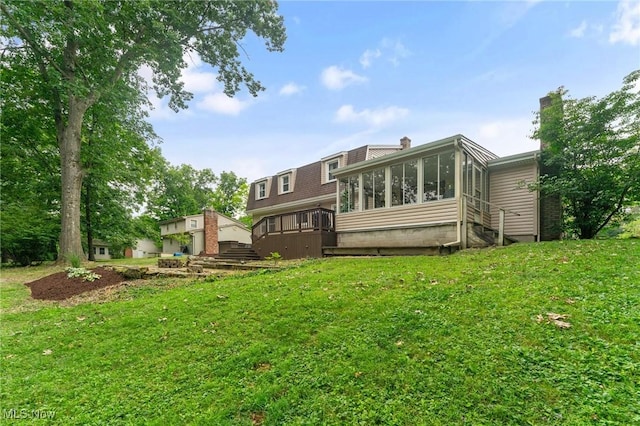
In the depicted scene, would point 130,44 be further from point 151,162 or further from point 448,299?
point 448,299

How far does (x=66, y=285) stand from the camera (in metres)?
6.88

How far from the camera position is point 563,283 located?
3.89m

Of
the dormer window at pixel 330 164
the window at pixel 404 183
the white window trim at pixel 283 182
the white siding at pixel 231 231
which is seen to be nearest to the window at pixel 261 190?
the white window trim at pixel 283 182

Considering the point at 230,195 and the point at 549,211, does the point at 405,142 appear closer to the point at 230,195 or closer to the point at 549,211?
the point at 549,211

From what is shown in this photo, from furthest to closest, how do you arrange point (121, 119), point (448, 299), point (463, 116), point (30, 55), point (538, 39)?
point (121, 119) → point (463, 116) → point (30, 55) → point (538, 39) → point (448, 299)

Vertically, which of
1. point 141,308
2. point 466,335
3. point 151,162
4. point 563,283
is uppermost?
point 151,162

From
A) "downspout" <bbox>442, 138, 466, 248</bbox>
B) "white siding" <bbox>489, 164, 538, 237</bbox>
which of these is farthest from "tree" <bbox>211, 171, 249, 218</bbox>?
"downspout" <bbox>442, 138, 466, 248</bbox>

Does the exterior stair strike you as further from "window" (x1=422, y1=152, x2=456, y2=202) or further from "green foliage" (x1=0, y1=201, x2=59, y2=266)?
"green foliage" (x1=0, y1=201, x2=59, y2=266)

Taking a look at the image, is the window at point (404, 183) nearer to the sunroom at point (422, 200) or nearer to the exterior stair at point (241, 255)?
the sunroom at point (422, 200)

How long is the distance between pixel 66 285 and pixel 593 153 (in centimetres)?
1531

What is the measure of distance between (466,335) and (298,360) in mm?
1765

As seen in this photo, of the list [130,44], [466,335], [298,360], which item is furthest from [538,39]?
[130,44]

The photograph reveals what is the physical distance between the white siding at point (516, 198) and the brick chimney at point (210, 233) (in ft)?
66.8

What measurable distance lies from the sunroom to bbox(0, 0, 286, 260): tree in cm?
911
